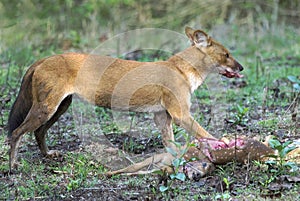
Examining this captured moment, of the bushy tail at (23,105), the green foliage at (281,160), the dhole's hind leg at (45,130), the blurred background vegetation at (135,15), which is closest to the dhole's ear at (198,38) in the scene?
the dhole's hind leg at (45,130)

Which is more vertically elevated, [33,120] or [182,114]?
[33,120]

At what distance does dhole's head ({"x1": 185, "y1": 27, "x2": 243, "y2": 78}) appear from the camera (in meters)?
6.79

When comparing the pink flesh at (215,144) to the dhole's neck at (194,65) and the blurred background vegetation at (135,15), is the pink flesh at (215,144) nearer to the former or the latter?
the dhole's neck at (194,65)

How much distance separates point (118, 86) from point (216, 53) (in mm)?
1208

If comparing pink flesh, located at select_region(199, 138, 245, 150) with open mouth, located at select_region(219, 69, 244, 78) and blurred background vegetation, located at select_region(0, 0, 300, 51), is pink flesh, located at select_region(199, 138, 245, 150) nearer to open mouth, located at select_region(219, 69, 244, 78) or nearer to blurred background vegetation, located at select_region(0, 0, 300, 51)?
open mouth, located at select_region(219, 69, 244, 78)

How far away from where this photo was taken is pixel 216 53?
6824 mm

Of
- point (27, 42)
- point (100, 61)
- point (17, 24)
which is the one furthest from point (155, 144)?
point (17, 24)

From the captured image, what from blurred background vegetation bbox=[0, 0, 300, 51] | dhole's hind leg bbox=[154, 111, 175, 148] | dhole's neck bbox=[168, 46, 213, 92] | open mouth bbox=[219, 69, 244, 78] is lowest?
blurred background vegetation bbox=[0, 0, 300, 51]

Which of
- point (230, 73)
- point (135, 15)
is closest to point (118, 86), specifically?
point (230, 73)

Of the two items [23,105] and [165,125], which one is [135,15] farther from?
[23,105]

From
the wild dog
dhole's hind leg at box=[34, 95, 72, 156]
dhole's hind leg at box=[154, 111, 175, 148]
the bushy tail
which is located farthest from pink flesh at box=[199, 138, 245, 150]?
the bushy tail

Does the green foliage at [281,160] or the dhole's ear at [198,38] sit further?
the dhole's ear at [198,38]

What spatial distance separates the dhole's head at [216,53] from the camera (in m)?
6.79

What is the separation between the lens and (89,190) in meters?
5.13
